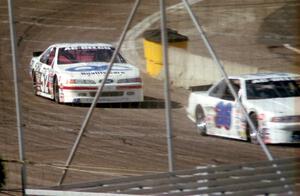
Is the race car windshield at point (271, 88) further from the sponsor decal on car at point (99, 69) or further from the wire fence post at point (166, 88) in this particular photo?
the sponsor decal on car at point (99, 69)

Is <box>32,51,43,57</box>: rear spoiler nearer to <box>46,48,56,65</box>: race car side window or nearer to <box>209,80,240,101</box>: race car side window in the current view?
<box>46,48,56,65</box>: race car side window

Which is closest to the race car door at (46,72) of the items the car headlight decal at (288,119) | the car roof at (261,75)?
the car roof at (261,75)

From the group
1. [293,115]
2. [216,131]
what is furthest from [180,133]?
[293,115]

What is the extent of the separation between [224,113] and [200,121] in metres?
0.27

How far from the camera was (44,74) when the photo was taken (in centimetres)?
1056

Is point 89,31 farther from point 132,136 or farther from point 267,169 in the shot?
point 267,169

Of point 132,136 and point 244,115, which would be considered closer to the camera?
point 244,115

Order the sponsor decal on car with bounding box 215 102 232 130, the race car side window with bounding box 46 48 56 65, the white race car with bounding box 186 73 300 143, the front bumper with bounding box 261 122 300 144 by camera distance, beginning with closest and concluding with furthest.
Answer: the front bumper with bounding box 261 122 300 144 < the white race car with bounding box 186 73 300 143 < the sponsor decal on car with bounding box 215 102 232 130 < the race car side window with bounding box 46 48 56 65

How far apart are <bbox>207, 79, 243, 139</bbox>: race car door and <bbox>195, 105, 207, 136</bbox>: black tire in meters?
0.05

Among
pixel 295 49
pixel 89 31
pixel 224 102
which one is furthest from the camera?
pixel 89 31

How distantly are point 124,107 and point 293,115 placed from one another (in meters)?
1.57

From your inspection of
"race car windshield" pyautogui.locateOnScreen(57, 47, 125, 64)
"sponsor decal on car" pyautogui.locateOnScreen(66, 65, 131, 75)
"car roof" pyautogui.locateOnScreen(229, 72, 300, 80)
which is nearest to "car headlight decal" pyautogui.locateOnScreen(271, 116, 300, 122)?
"car roof" pyautogui.locateOnScreen(229, 72, 300, 80)

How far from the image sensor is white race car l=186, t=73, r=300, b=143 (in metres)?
9.06

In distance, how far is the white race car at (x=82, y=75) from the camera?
393 inches
